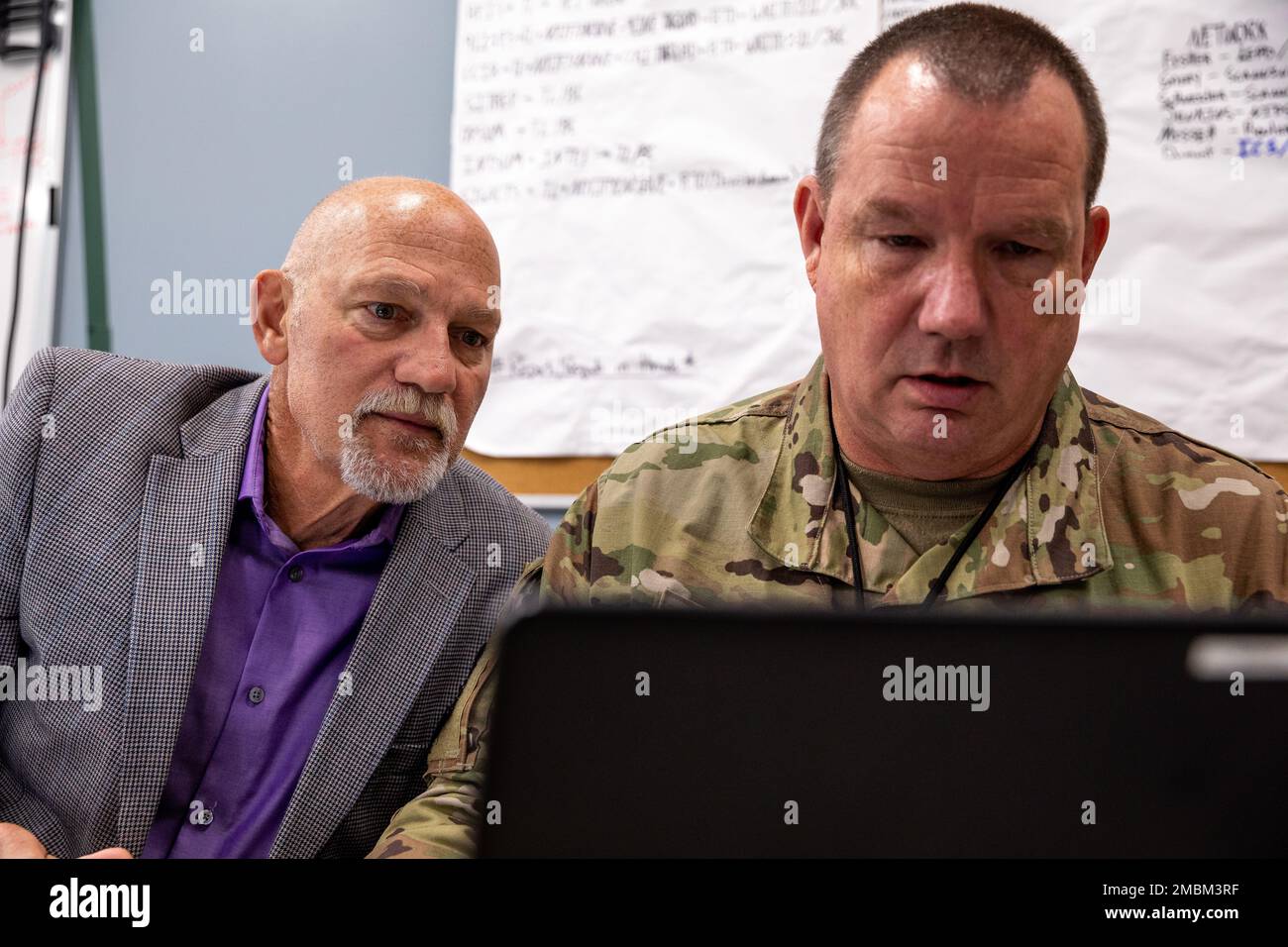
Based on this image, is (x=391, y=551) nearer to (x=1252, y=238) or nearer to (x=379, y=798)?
(x=379, y=798)

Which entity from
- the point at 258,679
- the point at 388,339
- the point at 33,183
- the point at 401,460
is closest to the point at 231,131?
the point at 33,183

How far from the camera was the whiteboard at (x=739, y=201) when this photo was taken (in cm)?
160

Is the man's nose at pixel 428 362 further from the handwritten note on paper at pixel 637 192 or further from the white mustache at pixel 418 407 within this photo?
the handwritten note on paper at pixel 637 192

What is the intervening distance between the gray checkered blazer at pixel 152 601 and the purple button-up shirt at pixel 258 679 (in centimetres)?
4

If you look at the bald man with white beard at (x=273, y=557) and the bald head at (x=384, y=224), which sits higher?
the bald head at (x=384, y=224)

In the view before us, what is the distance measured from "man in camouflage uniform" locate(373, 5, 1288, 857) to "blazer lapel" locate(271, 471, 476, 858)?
66 millimetres

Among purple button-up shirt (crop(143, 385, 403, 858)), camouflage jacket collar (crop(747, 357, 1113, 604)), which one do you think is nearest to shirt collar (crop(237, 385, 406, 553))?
purple button-up shirt (crop(143, 385, 403, 858))

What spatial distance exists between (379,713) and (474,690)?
105 mm

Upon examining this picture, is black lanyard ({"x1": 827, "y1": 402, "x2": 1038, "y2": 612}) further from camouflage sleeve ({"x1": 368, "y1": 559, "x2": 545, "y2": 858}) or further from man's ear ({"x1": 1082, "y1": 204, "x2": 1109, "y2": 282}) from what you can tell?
camouflage sleeve ({"x1": 368, "y1": 559, "x2": 545, "y2": 858})

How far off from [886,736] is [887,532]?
2.10 ft

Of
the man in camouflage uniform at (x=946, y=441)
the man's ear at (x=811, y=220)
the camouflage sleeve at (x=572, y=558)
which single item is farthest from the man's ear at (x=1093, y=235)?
the camouflage sleeve at (x=572, y=558)

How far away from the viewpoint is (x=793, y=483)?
1.05 meters

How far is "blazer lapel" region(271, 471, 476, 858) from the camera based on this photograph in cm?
102
